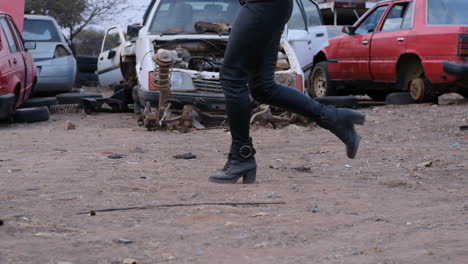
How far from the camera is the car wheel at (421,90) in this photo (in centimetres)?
1168

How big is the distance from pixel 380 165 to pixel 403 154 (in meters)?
0.69

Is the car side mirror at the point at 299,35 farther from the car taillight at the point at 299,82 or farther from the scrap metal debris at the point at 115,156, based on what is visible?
the scrap metal debris at the point at 115,156

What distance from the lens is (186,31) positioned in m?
10.4

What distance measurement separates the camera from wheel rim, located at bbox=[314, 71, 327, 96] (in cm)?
1377

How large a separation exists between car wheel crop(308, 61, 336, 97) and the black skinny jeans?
8.67 meters

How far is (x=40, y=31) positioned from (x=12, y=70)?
4.93 meters

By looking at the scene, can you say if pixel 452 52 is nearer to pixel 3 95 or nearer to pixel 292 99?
pixel 3 95

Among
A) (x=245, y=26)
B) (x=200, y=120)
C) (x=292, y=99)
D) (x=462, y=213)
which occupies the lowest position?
(x=200, y=120)

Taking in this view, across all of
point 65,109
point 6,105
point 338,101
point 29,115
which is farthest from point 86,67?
point 338,101

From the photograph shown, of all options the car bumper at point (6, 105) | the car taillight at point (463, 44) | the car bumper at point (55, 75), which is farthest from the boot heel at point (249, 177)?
the car bumper at point (55, 75)

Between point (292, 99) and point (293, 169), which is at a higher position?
point (292, 99)

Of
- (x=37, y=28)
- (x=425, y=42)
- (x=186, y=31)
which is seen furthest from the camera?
(x=37, y=28)

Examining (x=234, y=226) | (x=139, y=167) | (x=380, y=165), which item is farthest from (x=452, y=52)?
(x=234, y=226)

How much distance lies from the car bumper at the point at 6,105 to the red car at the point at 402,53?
549cm
